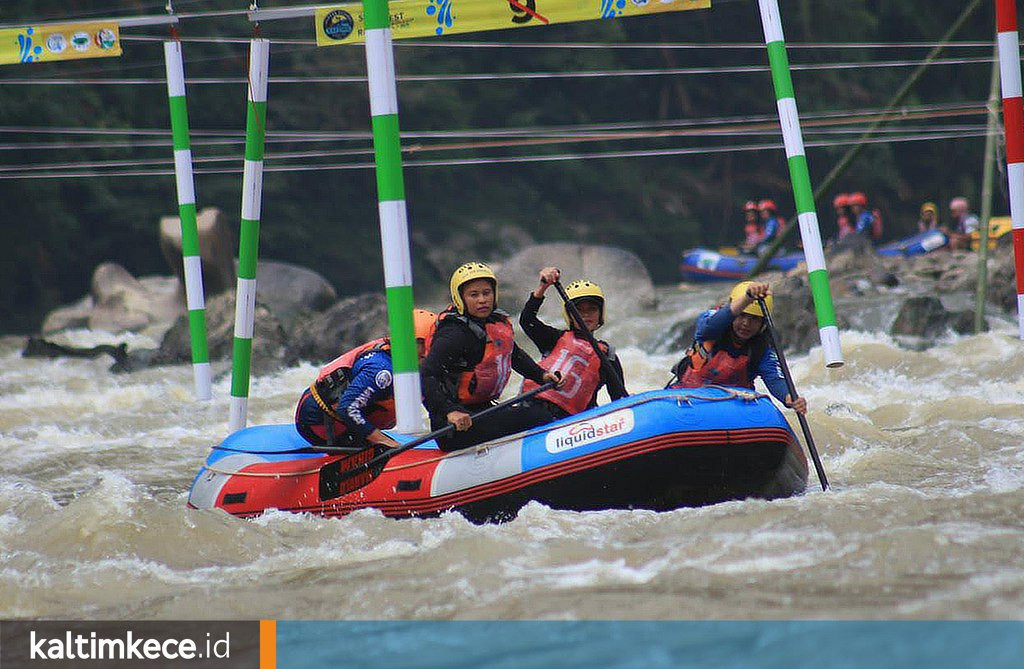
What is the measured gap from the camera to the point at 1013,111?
21.1 feet

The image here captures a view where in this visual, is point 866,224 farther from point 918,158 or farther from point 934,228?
point 918,158

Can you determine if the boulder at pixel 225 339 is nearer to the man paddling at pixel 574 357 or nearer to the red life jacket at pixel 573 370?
the man paddling at pixel 574 357

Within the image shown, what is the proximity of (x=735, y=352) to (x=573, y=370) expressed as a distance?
2.64 feet

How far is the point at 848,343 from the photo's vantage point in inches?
457

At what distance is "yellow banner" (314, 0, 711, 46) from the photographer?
7.33 meters

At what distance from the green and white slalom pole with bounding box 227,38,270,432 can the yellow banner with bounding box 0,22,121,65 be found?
1.86 m

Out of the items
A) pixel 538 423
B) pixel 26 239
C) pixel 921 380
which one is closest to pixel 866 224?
pixel 921 380

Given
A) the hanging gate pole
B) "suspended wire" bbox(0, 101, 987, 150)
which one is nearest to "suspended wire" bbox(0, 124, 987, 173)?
"suspended wire" bbox(0, 101, 987, 150)

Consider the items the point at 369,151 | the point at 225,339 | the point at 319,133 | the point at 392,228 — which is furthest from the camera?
the point at 319,133

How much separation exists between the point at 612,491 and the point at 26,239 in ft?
56.8

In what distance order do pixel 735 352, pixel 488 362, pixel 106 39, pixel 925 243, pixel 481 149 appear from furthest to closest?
pixel 481 149
pixel 925 243
pixel 106 39
pixel 735 352
pixel 488 362

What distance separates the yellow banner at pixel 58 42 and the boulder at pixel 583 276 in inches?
A: 348

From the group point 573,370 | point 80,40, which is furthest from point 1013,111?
point 80,40

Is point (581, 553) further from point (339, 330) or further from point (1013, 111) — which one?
point (339, 330)
